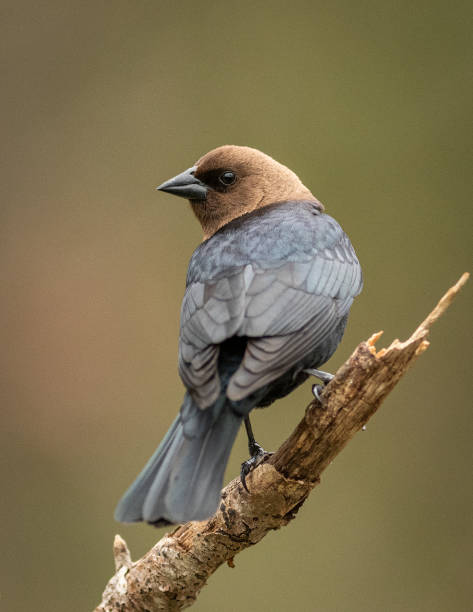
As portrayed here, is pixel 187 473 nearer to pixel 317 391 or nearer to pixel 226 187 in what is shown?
pixel 317 391

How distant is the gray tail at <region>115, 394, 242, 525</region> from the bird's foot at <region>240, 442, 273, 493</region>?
1.10ft

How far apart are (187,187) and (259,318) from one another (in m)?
1.40

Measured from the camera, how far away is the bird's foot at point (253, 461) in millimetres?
3469

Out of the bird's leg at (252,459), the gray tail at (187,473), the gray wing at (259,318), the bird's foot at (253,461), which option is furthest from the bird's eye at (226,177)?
the gray tail at (187,473)

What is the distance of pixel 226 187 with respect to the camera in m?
4.39

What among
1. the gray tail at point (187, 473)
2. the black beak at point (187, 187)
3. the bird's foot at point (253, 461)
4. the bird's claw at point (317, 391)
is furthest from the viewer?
the black beak at point (187, 187)

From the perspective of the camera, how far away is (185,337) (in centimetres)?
329

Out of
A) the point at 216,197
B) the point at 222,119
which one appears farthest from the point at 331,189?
the point at 216,197

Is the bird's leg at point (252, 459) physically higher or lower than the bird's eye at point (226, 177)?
lower

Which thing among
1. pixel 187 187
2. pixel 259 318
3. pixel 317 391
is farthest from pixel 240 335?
pixel 187 187

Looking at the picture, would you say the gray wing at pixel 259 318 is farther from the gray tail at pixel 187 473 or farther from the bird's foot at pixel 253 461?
the bird's foot at pixel 253 461

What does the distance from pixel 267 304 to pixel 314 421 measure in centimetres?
48

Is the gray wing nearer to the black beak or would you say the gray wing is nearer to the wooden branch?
the wooden branch

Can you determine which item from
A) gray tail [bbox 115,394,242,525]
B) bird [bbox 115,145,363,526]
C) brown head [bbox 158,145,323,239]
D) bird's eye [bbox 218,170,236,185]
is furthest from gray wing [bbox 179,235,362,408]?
bird's eye [bbox 218,170,236,185]
